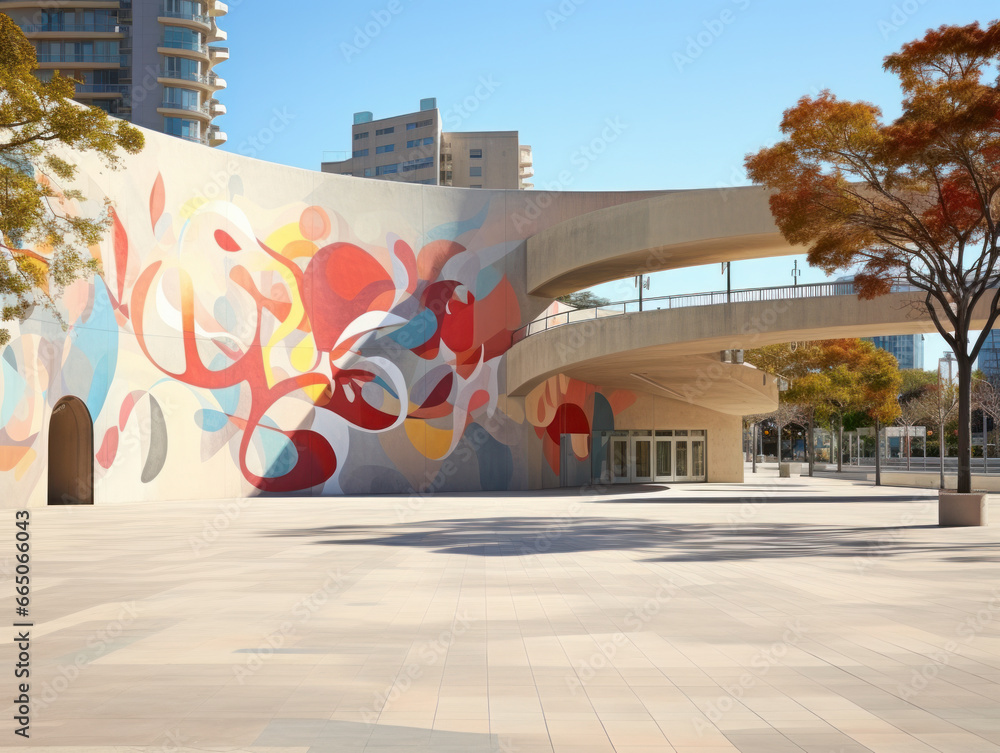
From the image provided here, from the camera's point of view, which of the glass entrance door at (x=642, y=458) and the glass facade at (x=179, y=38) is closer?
the glass entrance door at (x=642, y=458)

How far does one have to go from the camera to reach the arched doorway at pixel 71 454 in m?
26.8

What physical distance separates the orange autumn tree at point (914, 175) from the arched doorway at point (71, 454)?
20.4m

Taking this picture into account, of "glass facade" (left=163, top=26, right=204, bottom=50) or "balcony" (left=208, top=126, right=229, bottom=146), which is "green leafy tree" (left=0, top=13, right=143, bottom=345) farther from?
"balcony" (left=208, top=126, right=229, bottom=146)

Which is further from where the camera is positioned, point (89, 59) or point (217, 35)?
point (217, 35)

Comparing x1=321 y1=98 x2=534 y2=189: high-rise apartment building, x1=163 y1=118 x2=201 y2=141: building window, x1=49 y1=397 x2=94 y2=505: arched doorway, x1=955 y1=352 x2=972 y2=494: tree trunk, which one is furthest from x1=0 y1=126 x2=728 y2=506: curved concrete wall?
x1=321 y1=98 x2=534 y2=189: high-rise apartment building

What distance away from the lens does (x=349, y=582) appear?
437 inches

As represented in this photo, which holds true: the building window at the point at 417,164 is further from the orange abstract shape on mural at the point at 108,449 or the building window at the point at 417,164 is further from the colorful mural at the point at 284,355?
the orange abstract shape on mural at the point at 108,449

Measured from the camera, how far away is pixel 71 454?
27.4 metres

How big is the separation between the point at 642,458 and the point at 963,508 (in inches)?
940

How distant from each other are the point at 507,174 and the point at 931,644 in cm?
10098

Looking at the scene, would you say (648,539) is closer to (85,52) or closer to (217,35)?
(85,52)

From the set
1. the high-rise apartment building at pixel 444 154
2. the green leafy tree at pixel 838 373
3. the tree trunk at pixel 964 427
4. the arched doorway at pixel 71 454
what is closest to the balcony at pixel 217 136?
the high-rise apartment building at pixel 444 154

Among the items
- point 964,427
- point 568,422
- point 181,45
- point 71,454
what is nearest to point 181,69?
point 181,45

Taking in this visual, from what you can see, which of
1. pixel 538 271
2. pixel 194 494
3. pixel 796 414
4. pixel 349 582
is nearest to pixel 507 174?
pixel 796 414
